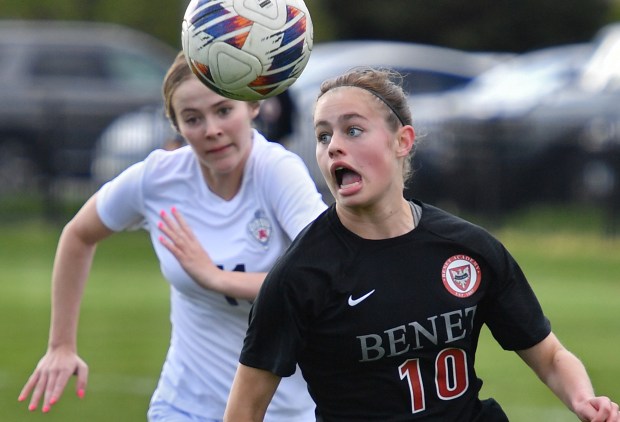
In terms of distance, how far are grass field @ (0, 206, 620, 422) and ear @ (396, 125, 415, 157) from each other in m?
4.08

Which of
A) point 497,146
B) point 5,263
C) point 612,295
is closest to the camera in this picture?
point 612,295

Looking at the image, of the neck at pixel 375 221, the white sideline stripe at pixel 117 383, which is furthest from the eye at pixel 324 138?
the white sideline stripe at pixel 117 383

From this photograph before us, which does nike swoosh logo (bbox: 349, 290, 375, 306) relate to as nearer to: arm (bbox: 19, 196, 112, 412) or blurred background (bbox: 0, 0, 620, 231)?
arm (bbox: 19, 196, 112, 412)

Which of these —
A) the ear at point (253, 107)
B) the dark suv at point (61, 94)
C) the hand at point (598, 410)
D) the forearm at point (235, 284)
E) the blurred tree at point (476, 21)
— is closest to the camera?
the hand at point (598, 410)

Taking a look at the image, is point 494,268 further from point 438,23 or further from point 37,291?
point 438,23

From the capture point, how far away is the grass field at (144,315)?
855 centimetres

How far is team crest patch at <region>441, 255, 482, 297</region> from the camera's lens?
4.16 m

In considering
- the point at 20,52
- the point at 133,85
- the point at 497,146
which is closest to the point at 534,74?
the point at 497,146

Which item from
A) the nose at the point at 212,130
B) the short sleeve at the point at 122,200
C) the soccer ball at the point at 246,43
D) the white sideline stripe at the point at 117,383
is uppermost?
the soccer ball at the point at 246,43

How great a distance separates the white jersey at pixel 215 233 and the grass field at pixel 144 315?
2959mm

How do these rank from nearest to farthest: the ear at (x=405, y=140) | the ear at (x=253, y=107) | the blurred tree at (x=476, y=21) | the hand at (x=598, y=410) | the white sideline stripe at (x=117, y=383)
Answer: the hand at (x=598, y=410) < the ear at (x=405, y=140) < the ear at (x=253, y=107) < the white sideline stripe at (x=117, y=383) < the blurred tree at (x=476, y=21)

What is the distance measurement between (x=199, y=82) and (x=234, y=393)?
4.17 feet

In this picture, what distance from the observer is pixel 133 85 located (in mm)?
19516

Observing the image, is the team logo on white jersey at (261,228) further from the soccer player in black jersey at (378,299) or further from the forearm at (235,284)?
the soccer player in black jersey at (378,299)
